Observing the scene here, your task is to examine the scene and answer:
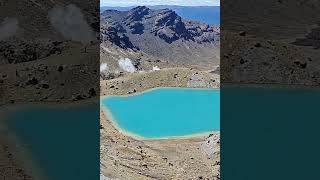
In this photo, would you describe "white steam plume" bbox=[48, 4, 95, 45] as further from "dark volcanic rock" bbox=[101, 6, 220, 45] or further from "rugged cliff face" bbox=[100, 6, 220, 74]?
"dark volcanic rock" bbox=[101, 6, 220, 45]

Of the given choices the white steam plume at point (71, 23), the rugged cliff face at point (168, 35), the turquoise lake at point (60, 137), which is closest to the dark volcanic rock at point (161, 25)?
the rugged cliff face at point (168, 35)

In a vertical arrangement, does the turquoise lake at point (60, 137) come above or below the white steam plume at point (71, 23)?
below

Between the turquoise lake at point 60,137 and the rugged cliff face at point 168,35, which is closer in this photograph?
the turquoise lake at point 60,137

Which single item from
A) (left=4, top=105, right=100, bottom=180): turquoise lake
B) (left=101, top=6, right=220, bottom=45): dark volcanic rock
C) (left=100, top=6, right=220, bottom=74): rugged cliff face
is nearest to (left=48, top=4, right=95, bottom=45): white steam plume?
(left=4, top=105, right=100, bottom=180): turquoise lake

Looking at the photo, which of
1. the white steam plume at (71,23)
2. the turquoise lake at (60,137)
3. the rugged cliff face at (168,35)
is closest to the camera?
the turquoise lake at (60,137)

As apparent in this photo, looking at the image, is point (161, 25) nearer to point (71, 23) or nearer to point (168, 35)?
point (168, 35)

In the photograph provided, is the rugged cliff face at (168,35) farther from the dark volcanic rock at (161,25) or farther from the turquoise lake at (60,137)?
the turquoise lake at (60,137)

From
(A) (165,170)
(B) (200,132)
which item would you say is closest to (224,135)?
(A) (165,170)

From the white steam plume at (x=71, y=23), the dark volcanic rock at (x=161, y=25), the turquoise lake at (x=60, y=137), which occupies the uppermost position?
the dark volcanic rock at (x=161, y=25)
